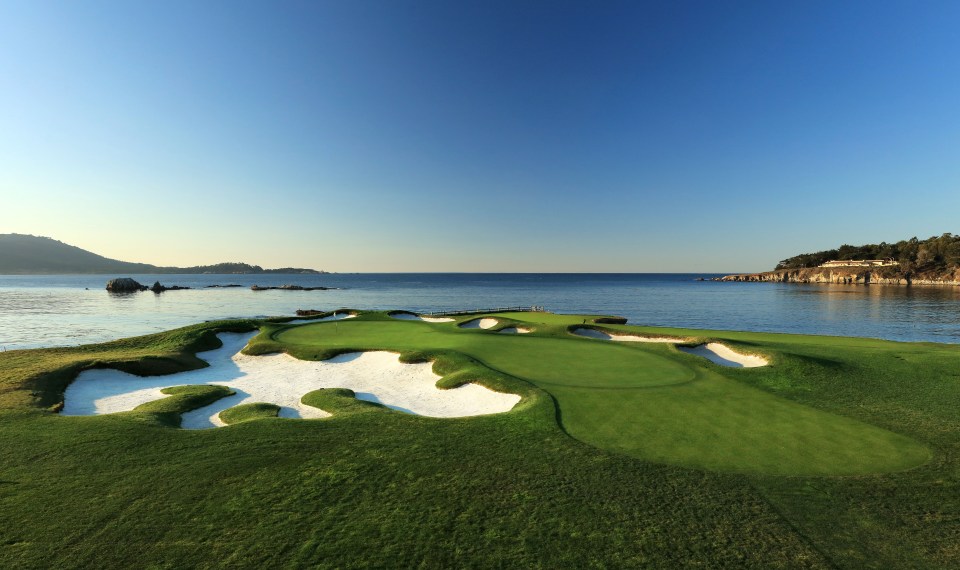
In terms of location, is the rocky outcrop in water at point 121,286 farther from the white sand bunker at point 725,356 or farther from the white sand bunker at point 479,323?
the white sand bunker at point 725,356

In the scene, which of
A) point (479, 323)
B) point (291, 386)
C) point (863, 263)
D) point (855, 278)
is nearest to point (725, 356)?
point (479, 323)

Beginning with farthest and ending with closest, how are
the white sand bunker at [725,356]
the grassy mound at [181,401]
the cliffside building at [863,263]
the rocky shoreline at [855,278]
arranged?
the cliffside building at [863,263] → the rocky shoreline at [855,278] → the white sand bunker at [725,356] → the grassy mound at [181,401]

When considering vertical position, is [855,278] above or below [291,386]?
above

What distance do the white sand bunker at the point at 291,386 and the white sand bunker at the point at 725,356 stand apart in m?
14.1

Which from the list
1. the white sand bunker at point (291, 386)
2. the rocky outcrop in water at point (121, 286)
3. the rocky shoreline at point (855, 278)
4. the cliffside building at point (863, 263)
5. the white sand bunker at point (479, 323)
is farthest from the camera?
the cliffside building at point (863, 263)

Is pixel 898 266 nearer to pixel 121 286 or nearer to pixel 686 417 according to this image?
pixel 686 417

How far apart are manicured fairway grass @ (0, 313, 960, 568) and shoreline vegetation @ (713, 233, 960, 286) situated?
580 feet

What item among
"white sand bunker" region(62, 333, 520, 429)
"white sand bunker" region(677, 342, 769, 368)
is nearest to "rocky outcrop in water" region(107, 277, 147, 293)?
"white sand bunker" region(62, 333, 520, 429)

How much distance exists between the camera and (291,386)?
63.2 ft

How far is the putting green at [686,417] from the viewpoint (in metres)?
9.59

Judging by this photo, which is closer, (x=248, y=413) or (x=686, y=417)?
(x=686, y=417)

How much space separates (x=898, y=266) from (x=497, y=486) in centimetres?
20166

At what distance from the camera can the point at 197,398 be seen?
15.8 metres

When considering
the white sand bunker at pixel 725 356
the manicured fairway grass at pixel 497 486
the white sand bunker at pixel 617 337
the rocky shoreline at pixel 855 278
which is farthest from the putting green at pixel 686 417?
the rocky shoreline at pixel 855 278
